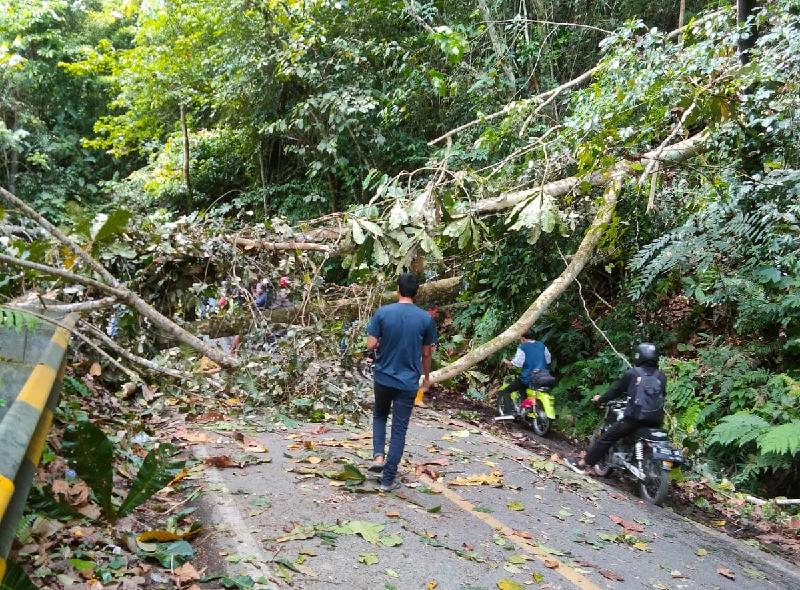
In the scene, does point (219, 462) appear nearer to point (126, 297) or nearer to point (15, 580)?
point (126, 297)

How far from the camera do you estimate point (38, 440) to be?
261 centimetres

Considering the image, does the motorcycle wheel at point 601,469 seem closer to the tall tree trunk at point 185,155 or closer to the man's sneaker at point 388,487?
the man's sneaker at point 388,487

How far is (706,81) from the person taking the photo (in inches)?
309

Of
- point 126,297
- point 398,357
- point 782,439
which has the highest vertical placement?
point 126,297

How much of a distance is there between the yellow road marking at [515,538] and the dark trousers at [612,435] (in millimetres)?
2563

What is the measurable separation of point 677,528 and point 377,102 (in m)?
10.4

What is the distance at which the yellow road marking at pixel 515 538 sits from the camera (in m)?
4.45

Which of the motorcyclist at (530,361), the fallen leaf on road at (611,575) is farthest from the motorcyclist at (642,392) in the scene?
the fallen leaf on road at (611,575)

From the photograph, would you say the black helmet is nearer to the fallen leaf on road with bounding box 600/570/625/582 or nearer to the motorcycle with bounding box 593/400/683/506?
the motorcycle with bounding box 593/400/683/506

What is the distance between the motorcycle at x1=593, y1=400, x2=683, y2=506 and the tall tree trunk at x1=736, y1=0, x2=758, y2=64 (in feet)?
14.1

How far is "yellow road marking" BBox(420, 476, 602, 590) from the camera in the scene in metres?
4.45

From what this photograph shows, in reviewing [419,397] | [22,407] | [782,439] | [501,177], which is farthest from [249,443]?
[501,177]

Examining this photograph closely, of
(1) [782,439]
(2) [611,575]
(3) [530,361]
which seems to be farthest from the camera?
(3) [530,361]

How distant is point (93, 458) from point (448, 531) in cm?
252
